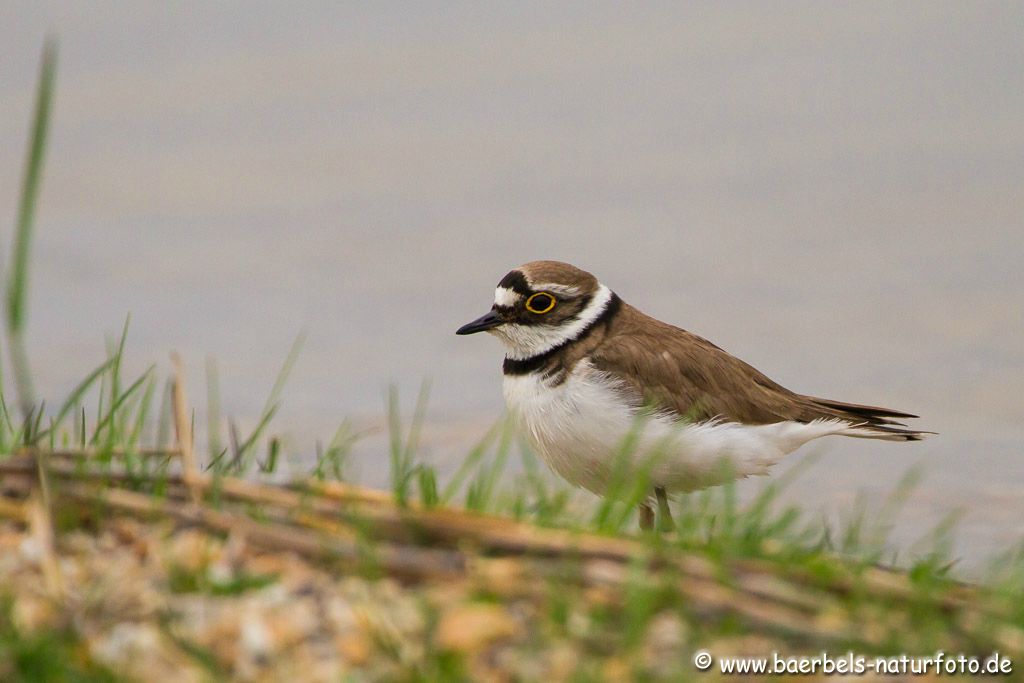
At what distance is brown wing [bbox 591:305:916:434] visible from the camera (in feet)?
25.6

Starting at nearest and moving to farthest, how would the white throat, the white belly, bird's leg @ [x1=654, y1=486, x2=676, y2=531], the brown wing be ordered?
the white belly → bird's leg @ [x1=654, y1=486, x2=676, y2=531] → the brown wing → the white throat

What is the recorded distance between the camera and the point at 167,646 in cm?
386

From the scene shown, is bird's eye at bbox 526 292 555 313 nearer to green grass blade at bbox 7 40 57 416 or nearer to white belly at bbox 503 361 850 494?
white belly at bbox 503 361 850 494

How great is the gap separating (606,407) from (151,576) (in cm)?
371

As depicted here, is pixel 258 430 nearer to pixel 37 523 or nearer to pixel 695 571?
pixel 37 523

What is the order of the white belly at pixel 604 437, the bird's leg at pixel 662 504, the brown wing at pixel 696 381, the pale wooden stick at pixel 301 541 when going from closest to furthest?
the pale wooden stick at pixel 301 541 → the white belly at pixel 604 437 → the bird's leg at pixel 662 504 → the brown wing at pixel 696 381

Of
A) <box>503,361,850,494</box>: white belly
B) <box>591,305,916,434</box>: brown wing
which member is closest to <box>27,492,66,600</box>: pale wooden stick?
<box>503,361,850,494</box>: white belly

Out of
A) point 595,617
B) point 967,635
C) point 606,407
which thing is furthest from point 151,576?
point 606,407

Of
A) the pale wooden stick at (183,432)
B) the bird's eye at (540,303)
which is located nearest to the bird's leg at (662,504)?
the bird's eye at (540,303)

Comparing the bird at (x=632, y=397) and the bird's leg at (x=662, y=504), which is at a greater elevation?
the bird at (x=632, y=397)

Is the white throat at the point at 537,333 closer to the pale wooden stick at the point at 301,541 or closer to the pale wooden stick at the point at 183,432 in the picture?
the pale wooden stick at the point at 183,432

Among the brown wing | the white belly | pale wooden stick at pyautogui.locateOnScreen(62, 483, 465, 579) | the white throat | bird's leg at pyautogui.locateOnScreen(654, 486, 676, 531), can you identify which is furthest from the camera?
the white throat

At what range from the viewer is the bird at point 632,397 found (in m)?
7.52

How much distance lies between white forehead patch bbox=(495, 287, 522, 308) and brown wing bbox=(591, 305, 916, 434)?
0.58 metres
